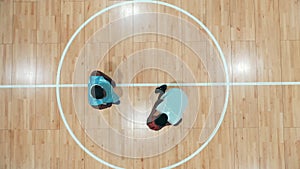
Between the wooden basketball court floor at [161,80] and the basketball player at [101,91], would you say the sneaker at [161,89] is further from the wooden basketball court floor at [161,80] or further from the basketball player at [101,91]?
the basketball player at [101,91]

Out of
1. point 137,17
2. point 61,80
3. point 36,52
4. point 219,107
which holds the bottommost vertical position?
point 219,107

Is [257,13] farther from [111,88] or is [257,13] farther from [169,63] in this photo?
[111,88]

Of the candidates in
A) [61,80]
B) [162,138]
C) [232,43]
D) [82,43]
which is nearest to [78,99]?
[61,80]

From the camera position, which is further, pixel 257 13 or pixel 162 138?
pixel 257 13

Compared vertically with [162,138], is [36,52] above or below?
above

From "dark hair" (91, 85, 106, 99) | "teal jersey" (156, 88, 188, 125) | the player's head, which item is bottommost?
the player's head

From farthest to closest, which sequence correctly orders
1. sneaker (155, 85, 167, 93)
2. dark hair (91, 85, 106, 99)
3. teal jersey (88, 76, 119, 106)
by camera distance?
sneaker (155, 85, 167, 93)
teal jersey (88, 76, 119, 106)
dark hair (91, 85, 106, 99)

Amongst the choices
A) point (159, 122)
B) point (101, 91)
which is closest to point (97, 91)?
point (101, 91)

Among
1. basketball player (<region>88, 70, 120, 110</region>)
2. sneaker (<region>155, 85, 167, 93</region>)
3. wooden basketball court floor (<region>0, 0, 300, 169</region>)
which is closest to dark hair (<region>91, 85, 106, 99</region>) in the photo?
basketball player (<region>88, 70, 120, 110</region>)

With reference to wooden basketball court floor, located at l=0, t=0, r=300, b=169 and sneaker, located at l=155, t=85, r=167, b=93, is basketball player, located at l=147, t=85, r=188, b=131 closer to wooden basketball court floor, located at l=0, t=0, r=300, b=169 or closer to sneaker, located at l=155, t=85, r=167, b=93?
sneaker, located at l=155, t=85, r=167, b=93

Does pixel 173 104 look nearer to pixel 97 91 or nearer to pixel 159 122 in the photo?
pixel 159 122
